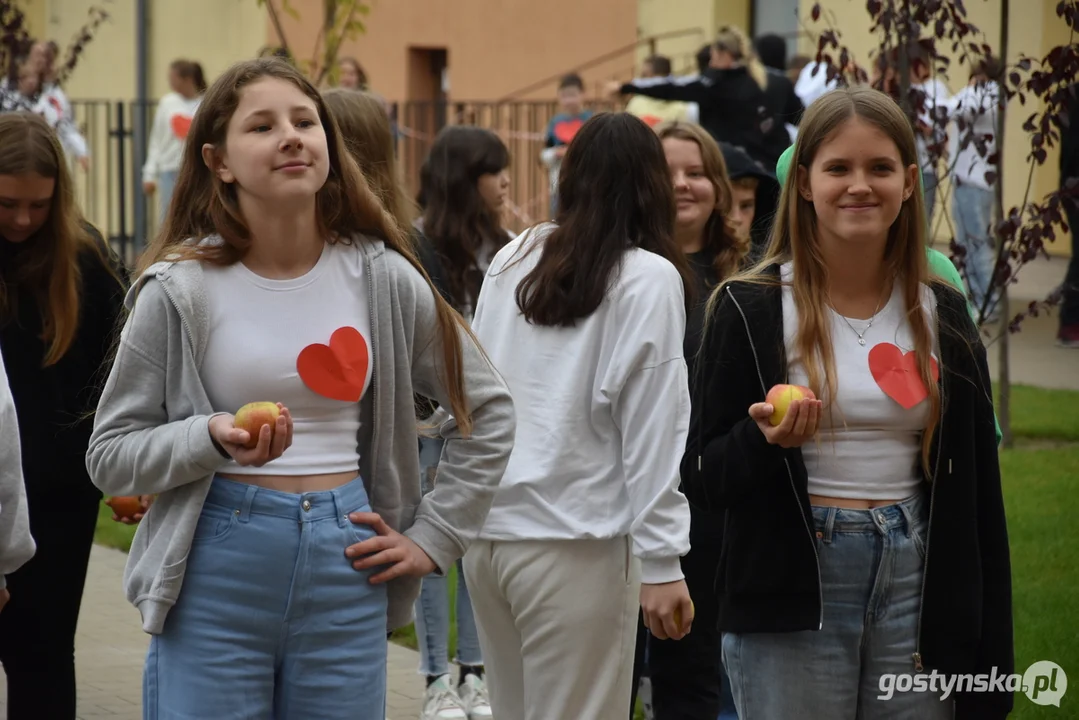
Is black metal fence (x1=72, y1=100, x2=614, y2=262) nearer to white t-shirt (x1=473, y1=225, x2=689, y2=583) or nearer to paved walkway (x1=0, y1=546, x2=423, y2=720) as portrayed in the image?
paved walkway (x1=0, y1=546, x2=423, y2=720)

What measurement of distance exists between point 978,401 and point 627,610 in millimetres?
1231

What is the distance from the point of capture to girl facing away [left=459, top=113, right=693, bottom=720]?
13.3 feet

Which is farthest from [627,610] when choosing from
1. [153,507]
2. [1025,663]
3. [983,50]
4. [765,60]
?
[765,60]

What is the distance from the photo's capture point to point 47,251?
451 cm

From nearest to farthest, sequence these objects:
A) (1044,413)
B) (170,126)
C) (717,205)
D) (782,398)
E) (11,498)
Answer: (782,398), (11,498), (717,205), (1044,413), (170,126)

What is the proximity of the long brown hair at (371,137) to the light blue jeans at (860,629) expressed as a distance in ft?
7.53

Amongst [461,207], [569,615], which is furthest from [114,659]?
[569,615]

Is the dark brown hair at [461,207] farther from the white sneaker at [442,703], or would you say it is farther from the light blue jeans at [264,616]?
the light blue jeans at [264,616]

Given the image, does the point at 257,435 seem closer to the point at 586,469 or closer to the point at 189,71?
the point at 586,469

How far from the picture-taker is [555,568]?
4125 millimetres

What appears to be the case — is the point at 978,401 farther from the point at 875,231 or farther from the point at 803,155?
the point at 803,155

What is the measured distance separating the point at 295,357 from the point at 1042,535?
5243mm

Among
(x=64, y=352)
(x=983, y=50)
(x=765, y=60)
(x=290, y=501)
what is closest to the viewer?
(x=290, y=501)

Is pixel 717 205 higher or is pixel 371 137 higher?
pixel 371 137
